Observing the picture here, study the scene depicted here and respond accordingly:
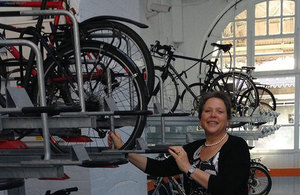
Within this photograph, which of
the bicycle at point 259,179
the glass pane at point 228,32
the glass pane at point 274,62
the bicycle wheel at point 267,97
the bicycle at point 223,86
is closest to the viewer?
the bicycle at point 223,86

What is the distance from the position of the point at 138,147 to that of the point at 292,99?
545cm

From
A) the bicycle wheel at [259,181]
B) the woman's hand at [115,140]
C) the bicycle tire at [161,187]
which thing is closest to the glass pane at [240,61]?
the bicycle wheel at [259,181]

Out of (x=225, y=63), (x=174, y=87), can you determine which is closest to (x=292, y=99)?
(x=225, y=63)

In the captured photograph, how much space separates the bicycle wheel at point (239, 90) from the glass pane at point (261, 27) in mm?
2192

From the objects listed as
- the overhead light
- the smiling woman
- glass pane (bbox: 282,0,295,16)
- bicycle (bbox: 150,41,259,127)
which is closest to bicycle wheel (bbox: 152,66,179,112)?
bicycle (bbox: 150,41,259,127)

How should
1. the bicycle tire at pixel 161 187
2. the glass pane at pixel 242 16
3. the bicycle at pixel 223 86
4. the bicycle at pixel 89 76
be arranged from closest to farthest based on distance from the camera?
1. the bicycle at pixel 89 76
2. the bicycle tire at pixel 161 187
3. the bicycle at pixel 223 86
4. the glass pane at pixel 242 16

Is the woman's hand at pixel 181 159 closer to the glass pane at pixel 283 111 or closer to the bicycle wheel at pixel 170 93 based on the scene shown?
the bicycle wheel at pixel 170 93

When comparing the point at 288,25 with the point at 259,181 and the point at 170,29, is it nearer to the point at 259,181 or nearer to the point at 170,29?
the point at 170,29

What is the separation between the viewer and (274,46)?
6.33 meters

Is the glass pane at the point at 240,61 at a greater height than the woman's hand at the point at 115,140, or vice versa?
the glass pane at the point at 240,61

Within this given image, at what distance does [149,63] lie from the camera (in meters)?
2.04

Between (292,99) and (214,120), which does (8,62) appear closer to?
(214,120)

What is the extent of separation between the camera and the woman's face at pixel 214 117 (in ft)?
4.81

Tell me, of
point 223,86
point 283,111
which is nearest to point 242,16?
point 283,111
